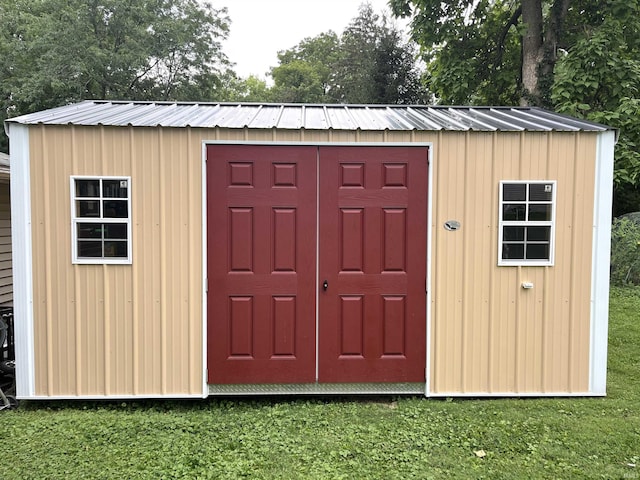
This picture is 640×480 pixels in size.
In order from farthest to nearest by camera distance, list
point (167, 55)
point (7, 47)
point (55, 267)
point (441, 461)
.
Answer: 1. point (167, 55)
2. point (7, 47)
3. point (55, 267)
4. point (441, 461)

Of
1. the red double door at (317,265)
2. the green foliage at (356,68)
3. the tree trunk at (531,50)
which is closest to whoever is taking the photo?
the red double door at (317,265)

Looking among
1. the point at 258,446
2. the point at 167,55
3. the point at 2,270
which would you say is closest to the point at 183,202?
the point at 258,446

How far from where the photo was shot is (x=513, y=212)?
13.5 ft

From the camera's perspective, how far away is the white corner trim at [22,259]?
3.88 m

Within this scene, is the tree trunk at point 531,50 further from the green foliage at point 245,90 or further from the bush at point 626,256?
the green foliage at point 245,90

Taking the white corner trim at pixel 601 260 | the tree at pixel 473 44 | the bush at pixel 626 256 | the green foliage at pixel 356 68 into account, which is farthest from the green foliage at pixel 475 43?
the white corner trim at pixel 601 260

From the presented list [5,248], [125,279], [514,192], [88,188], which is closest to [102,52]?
[5,248]

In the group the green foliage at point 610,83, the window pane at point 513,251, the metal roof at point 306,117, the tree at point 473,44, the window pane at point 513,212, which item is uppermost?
the tree at point 473,44

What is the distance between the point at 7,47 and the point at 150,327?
18167 mm

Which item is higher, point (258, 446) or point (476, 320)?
point (476, 320)

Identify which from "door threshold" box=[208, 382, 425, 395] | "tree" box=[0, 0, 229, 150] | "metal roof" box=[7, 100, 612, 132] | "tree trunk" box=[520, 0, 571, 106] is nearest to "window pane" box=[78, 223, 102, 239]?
"metal roof" box=[7, 100, 612, 132]

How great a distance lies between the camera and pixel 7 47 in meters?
16.8

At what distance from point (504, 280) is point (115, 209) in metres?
3.60

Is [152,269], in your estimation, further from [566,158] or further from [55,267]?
[566,158]
